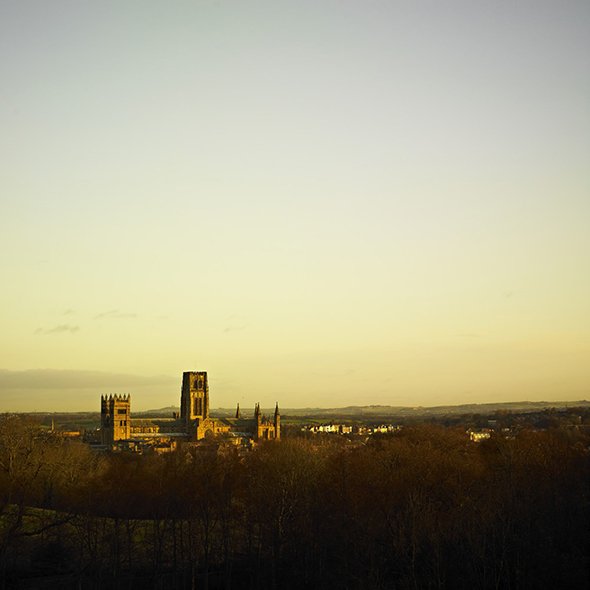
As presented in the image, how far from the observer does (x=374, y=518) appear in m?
59.6

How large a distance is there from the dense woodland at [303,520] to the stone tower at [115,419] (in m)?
103

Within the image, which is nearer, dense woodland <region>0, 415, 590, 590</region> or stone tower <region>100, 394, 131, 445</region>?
dense woodland <region>0, 415, 590, 590</region>

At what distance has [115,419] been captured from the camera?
18800 centimetres

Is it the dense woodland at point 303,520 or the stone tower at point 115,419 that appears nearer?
the dense woodland at point 303,520

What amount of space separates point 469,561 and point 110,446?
131m

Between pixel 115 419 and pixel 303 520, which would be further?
pixel 115 419

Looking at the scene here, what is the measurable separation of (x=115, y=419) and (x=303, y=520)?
436 feet

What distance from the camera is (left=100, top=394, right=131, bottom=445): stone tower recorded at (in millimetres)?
186875

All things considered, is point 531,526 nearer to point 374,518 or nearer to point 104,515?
point 374,518

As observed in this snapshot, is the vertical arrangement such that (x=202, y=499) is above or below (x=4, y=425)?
below

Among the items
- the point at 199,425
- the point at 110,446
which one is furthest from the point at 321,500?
the point at 199,425

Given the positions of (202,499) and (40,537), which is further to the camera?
(202,499)

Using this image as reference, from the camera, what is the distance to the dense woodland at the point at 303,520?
1966 inches

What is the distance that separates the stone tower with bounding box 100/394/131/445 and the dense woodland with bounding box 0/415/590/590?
10292cm
